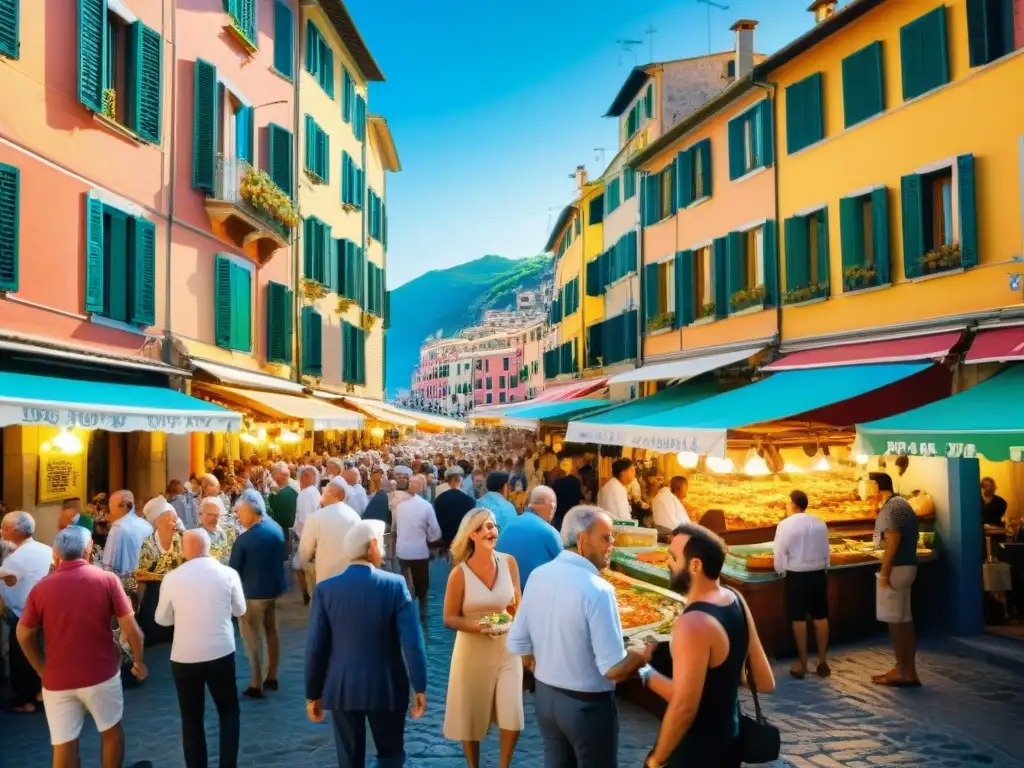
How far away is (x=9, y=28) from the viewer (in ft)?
31.4

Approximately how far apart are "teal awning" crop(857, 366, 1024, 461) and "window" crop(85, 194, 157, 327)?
31.9 ft

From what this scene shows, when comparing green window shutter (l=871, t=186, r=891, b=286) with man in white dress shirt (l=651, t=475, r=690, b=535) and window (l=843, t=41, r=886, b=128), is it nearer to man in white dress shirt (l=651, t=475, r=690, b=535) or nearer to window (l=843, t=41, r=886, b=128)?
window (l=843, t=41, r=886, b=128)

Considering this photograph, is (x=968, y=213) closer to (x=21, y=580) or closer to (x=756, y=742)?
(x=756, y=742)

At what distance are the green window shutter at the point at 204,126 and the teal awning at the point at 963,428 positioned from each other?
11219mm

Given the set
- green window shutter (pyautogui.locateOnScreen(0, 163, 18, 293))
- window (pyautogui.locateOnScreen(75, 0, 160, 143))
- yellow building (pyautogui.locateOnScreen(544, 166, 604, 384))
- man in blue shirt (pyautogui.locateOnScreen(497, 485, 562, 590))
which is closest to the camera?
man in blue shirt (pyautogui.locateOnScreen(497, 485, 562, 590))

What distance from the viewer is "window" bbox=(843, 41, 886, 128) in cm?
1228

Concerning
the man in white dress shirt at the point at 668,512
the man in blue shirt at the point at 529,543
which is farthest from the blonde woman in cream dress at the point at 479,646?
the man in white dress shirt at the point at 668,512

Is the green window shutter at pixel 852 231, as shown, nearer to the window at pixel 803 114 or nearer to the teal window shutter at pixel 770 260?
the window at pixel 803 114

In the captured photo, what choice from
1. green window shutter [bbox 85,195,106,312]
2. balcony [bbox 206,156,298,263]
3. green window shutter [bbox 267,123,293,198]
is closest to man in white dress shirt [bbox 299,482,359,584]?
green window shutter [bbox 85,195,106,312]

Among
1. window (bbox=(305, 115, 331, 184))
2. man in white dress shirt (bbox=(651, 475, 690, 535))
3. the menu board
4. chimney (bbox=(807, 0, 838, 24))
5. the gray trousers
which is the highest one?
chimney (bbox=(807, 0, 838, 24))

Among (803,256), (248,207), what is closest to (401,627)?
(803,256)

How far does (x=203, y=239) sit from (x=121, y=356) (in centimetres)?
345

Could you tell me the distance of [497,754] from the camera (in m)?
6.21

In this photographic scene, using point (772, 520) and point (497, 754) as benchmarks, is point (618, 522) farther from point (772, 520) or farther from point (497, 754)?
point (497, 754)
